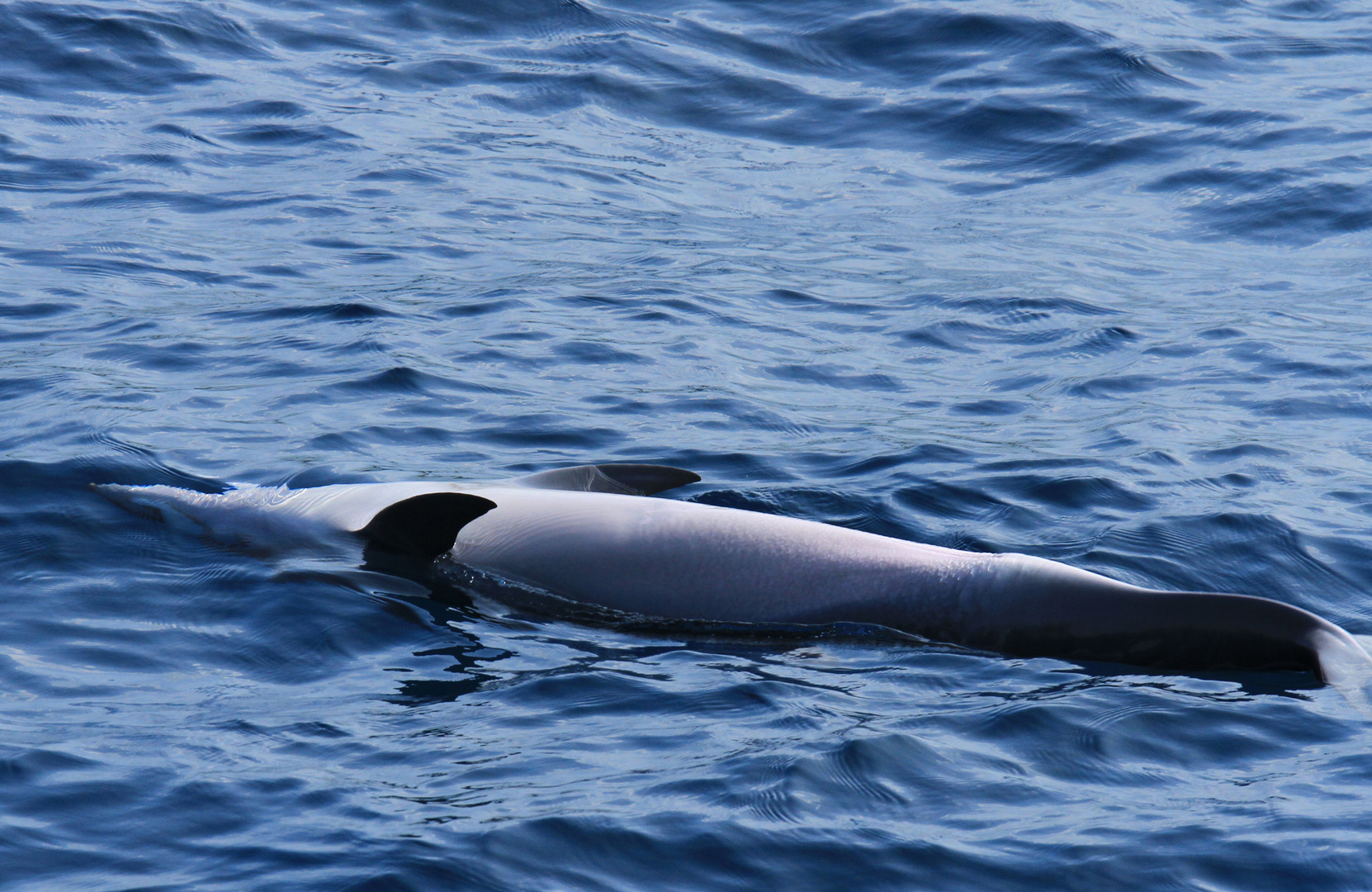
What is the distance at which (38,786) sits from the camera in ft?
18.7

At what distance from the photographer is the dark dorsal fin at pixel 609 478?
8578 millimetres

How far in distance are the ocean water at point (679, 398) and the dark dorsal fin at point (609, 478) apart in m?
0.63

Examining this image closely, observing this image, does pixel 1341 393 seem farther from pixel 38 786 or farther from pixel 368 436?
pixel 38 786

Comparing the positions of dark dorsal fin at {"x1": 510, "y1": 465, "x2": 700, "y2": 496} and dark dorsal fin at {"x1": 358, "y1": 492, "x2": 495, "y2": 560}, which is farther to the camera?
dark dorsal fin at {"x1": 510, "y1": 465, "x2": 700, "y2": 496}

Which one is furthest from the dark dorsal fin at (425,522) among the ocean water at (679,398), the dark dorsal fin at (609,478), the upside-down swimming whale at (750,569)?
the dark dorsal fin at (609,478)

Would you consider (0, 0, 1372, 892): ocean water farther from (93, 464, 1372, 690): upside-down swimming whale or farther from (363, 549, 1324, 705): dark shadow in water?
(93, 464, 1372, 690): upside-down swimming whale

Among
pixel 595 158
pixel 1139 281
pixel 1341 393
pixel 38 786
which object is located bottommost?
pixel 38 786

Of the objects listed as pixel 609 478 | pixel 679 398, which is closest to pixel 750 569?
pixel 609 478

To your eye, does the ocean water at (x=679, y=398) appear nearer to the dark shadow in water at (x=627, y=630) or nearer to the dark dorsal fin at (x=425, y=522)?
the dark shadow in water at (x=627, y=630)

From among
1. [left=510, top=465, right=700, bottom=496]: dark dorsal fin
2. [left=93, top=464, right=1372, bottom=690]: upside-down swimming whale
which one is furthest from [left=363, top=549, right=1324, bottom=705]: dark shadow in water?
[left=510, top=465, right=700, bottom=496]: dark dorsal fin

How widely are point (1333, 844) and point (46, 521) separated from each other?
6432mm

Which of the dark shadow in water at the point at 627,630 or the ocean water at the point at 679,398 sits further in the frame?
the dark shadow in water at the point at 627,630

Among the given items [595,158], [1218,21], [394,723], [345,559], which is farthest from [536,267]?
[1218,21]

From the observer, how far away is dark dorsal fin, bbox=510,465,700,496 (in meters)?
8.58
